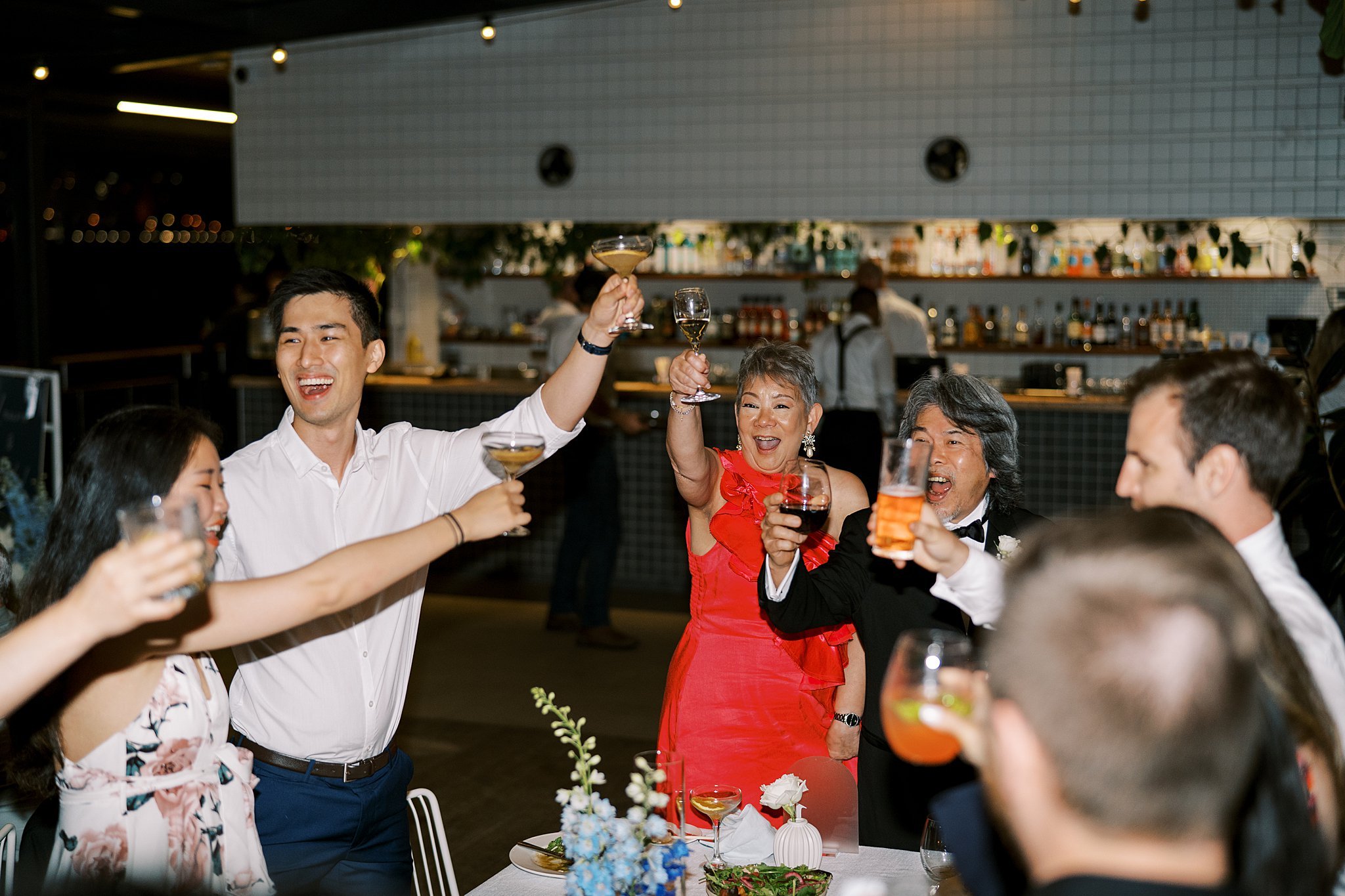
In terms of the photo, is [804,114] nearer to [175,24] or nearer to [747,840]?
[175,24]

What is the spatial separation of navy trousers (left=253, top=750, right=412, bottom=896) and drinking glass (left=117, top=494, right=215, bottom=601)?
1007mm

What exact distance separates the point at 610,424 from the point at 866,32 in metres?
2.64

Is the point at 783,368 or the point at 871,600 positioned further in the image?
the point at 783,368

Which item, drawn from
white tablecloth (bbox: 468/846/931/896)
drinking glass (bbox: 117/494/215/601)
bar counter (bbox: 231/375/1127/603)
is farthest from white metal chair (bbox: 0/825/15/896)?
bar counter (bbox: 231/375/1127/603)

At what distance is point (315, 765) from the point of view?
2.45m

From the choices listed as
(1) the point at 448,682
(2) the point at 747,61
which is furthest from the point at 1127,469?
(2) the point at 747,61

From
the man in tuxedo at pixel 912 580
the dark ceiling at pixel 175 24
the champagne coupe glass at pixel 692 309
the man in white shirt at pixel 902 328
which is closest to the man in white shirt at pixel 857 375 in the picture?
the man in white shirt at pixel 902 328

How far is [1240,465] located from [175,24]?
7.25 m

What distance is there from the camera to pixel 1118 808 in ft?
3.36

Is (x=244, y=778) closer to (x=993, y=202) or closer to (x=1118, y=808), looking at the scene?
(x=1118, y=808)

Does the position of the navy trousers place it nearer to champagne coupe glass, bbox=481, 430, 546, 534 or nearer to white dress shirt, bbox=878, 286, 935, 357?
champagne coupe glass, bbox=481, 430, 546, 534

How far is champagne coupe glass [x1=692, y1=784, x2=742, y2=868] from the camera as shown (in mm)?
2125

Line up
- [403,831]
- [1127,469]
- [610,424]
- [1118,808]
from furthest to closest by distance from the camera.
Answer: [610,424]
[403,831]
[1127,469]
[1118,808]

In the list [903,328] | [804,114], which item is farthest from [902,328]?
[804,114]
